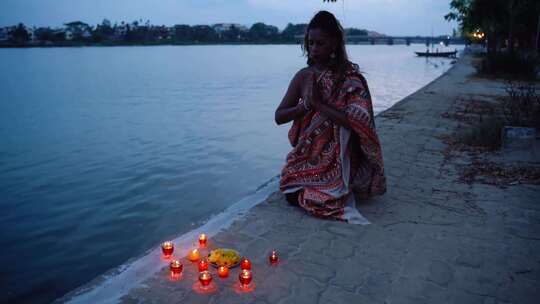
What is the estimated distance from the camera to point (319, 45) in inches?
146

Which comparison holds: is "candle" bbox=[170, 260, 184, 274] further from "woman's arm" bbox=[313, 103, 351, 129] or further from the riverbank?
"woman's arm" bbox=[313, 103, 351, 129]

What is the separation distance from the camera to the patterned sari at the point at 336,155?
383 centimetres

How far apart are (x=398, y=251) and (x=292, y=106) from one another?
1.64 metres

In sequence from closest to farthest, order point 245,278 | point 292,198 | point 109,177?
point 245,278 < point 292,198 < point 109,177

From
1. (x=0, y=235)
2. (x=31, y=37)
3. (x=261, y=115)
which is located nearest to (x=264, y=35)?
(x=31, y=37)

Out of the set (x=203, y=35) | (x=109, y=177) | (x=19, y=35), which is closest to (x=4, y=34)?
(x=19, y=35)

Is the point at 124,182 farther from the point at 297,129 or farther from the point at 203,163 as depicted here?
the point at 297,129

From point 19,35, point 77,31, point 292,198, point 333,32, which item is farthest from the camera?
point 77,31

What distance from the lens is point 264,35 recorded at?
177125 millimetres

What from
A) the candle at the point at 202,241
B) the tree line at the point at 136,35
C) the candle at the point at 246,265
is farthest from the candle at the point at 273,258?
the tree line at the point at 136,35

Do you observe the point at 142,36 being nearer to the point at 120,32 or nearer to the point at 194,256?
the point at 120,32

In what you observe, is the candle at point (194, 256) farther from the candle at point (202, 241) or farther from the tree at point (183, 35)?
the tree at point (183, 35)

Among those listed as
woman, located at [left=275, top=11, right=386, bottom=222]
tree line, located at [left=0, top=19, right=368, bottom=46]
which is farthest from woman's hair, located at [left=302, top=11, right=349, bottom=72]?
tree line, located at [left=0, top=19, right=368, bottom=46]

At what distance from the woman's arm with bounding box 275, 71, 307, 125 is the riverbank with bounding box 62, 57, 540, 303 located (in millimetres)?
939
